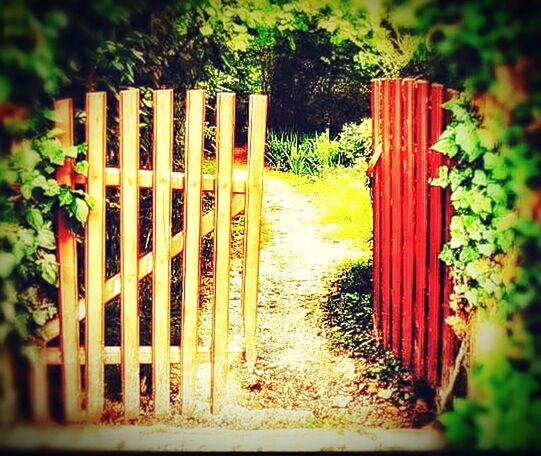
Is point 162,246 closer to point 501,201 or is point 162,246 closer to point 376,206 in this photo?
point 376,206

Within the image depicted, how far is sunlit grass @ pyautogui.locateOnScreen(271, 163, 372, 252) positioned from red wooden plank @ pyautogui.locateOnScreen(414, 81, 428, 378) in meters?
0.73

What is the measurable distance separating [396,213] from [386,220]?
139 millimetres

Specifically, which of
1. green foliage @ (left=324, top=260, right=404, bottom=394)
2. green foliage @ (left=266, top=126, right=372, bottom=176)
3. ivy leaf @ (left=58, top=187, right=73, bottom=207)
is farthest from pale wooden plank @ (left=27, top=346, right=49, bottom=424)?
green foliage @ (left=266, top=126, right=372, bottom=176)

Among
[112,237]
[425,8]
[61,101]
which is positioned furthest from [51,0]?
[112,237]

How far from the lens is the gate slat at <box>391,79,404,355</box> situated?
11.4 feet

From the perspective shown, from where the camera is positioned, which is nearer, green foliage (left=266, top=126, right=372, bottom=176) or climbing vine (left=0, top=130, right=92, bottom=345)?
climbing vine (left=0, top=130, right=92, bottom=345)

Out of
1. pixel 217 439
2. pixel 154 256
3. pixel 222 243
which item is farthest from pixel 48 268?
pixel 217 439

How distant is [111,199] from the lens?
3.58 m

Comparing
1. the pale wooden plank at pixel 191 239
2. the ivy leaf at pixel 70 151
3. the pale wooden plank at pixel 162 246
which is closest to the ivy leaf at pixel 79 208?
the ivy leaf at pixel 70 151

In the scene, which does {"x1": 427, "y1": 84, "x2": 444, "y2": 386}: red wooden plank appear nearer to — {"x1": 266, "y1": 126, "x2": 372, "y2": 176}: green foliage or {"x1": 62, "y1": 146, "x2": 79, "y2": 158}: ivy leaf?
{"x1": 266, "y1": 126, "x2": 372, "y2": 176}: green foliage

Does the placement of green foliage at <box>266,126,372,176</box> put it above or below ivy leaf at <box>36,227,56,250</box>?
above

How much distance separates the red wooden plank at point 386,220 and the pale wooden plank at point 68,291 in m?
1.99

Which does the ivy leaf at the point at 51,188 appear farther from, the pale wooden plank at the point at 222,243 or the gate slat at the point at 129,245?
the pale wooden plank at the point at 222,243

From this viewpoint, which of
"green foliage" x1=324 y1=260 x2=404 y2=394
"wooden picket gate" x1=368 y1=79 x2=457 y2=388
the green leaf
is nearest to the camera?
the green leaf
